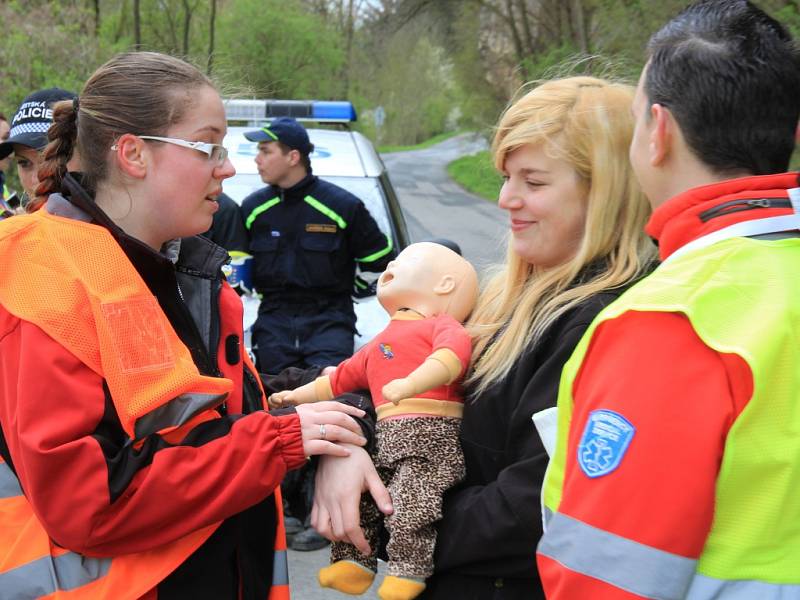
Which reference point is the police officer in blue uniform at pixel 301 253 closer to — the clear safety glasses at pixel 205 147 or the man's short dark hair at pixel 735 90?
the clear safety glasses at pixel 205 147

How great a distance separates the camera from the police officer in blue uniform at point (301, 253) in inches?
195

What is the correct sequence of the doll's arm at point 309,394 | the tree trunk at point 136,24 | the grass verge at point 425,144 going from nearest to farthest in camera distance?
the doll's arm at point 309,394 < the tree trunk at point 136,24 < the grass verge at point 425,144

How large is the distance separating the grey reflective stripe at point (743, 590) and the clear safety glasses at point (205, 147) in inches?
53.6

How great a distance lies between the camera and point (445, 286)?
232 cm

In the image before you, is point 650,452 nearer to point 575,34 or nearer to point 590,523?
point 590,523

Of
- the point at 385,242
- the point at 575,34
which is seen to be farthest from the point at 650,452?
the point at 575,34

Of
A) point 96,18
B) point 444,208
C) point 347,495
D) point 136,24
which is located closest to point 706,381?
point 347,495

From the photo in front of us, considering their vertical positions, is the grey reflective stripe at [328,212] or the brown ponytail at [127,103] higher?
the brown ponytail at [127,103]

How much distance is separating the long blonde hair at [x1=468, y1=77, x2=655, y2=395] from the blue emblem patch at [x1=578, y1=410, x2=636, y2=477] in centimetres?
69

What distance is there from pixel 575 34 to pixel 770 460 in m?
21.4

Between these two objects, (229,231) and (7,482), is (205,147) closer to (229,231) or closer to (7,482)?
(7,482)

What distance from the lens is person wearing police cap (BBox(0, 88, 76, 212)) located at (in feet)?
13.2

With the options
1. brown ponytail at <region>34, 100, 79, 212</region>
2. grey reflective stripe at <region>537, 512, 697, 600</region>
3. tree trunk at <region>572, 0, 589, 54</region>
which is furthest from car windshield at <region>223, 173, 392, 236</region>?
tree trunk at <region>572, 0, 589, 54</region>

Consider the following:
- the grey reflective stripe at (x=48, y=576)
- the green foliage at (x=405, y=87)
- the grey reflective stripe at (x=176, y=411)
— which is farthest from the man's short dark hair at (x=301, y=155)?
the green foliage at (x=405, y=87)
